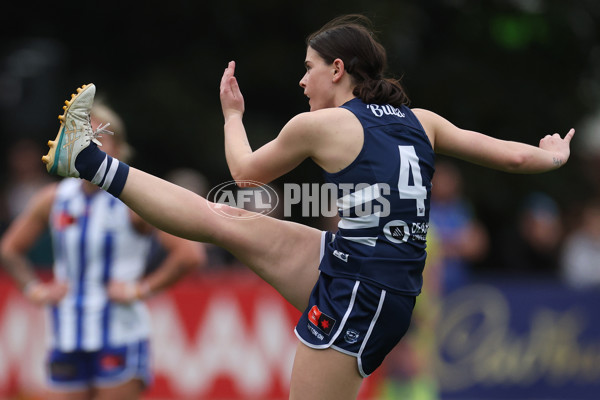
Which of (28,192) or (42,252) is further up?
(28,192)

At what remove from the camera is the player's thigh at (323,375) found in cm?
425

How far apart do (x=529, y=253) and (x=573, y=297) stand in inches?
36.2

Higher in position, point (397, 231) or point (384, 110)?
point (384, 110)

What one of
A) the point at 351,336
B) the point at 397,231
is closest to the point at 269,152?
the point at 397,231

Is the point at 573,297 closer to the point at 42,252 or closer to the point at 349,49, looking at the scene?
the point at 42,252

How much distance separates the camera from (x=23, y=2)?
12.9 meters

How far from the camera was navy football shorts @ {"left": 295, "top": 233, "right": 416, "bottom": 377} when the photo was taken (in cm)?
429

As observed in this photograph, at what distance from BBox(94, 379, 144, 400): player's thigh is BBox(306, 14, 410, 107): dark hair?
231cm

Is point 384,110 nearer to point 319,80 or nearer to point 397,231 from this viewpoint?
point 319,80

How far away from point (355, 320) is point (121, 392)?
1.93 m

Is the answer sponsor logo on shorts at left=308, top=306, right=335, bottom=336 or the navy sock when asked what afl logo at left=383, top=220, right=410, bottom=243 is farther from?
the navy sock

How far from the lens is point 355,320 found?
14.1 ft

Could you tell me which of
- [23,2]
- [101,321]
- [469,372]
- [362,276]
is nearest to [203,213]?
[362,276]

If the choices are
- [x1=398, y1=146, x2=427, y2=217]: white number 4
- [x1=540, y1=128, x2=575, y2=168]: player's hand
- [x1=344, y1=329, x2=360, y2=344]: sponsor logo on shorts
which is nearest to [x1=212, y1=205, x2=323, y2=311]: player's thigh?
[x1=344, y1=329, x2=360, y2=344]: sponsor logo on shorts
